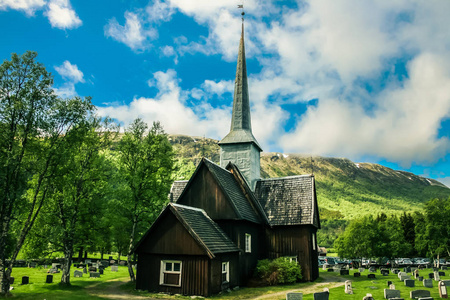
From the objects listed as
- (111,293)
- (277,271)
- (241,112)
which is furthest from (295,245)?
(111,293)

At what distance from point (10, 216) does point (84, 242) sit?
26.1 feet

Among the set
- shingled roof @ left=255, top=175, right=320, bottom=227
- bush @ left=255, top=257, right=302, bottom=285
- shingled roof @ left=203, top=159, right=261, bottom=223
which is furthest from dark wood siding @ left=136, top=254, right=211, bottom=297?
shingled roof @ left=255, top=175, right=320, bottom=227

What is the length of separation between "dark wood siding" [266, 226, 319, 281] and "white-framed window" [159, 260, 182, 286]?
964 centimetres

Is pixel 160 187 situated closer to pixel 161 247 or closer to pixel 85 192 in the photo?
pixel 85 192

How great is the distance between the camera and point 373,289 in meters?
20.3

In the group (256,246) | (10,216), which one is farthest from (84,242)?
(256,246)

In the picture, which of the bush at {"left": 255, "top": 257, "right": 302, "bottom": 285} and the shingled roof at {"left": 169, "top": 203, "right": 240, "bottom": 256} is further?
the bush at {"left": 255, "top": 257, "right": 302, "bottom": 285}

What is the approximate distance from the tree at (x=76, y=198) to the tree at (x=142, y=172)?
186 cm

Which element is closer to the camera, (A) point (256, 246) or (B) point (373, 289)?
(B) point (373, 289)

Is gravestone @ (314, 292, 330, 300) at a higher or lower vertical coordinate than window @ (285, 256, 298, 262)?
lower

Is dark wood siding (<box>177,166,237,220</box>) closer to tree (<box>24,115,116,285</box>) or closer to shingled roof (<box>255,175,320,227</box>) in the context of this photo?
shingled roof (<box>255,175,320,227</box>)

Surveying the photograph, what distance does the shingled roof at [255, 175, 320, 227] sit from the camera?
24.5 m

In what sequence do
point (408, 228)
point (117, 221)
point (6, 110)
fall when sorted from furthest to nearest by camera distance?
point (408, 228)
point (117, 221)
point (6, 110)

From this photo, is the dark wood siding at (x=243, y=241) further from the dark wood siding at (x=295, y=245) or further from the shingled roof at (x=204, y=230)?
the dark wood siding at (x=295, y=245)
